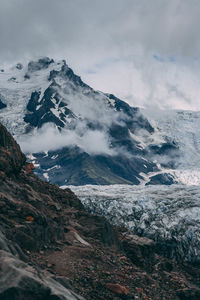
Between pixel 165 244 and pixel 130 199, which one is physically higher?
pixel 130 199

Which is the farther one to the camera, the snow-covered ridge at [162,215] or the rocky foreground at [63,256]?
the snow-covered ridge at [162,215]

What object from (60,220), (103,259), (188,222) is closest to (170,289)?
(103,259)

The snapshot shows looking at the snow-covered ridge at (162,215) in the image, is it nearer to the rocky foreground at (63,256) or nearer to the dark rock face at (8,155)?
the rocky foreground at (63,256)

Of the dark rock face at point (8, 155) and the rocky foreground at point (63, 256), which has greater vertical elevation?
the dark rock face at point (8, 155)

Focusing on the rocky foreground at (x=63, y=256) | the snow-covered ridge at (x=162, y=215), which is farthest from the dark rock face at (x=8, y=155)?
the snow-covered ridge at (x=162, y=215)

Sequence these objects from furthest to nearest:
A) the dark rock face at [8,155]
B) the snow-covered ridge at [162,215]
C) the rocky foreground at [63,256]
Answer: the snow-covered ridge at [162,215]
the dark rock face at [8,155]
the rocky foreground at [63,256]

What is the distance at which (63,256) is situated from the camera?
29266 mm

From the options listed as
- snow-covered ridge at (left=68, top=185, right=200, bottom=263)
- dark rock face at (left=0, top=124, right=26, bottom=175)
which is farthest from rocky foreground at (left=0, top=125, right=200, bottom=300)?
snow-covered ridge at (left=68, top=185, right=200, bottom=263)

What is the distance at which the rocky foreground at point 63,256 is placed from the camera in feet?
61.1

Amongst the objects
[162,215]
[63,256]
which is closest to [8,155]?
[63,256]

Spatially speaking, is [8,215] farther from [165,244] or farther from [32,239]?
[165,244]

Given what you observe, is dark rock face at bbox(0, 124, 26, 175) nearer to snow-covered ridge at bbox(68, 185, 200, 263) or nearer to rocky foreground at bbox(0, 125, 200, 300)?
rocky foreground at bbox(0, 125, 200, 300)

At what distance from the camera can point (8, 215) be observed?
30156 mm

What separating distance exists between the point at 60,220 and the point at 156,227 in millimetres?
29920
